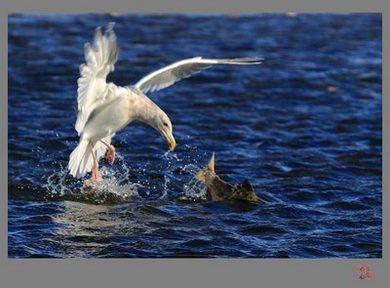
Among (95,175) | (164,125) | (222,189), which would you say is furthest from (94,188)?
(222,189)

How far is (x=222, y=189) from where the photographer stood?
1056 centimetres

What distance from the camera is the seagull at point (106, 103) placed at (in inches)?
361

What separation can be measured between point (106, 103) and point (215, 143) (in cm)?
294

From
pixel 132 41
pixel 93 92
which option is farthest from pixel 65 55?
pixel 93 92

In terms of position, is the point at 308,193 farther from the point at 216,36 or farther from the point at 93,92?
the point at 216,36

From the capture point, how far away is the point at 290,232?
9.91 m

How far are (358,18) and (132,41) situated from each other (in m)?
4.19

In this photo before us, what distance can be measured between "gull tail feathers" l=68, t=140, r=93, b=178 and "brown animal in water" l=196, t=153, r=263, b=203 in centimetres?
109

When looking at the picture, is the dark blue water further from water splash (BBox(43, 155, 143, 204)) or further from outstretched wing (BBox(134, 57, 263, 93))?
outstretched wing (BBox(134, 57, 263, 93))

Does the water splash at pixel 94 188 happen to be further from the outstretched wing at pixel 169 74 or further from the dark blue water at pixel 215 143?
the outstretched wing at pixel 169 74

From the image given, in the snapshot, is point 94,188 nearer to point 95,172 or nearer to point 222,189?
point 95,172

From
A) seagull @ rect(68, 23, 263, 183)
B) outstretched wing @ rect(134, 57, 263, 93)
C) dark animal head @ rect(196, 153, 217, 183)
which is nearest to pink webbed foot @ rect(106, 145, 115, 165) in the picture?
seagull @ rect(68, 23, 263, 183)

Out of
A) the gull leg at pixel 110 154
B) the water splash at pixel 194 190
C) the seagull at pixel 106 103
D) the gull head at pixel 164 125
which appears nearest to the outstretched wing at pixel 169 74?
the seagull at pixel 106 103

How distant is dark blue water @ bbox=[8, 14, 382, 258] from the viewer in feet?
31.8
